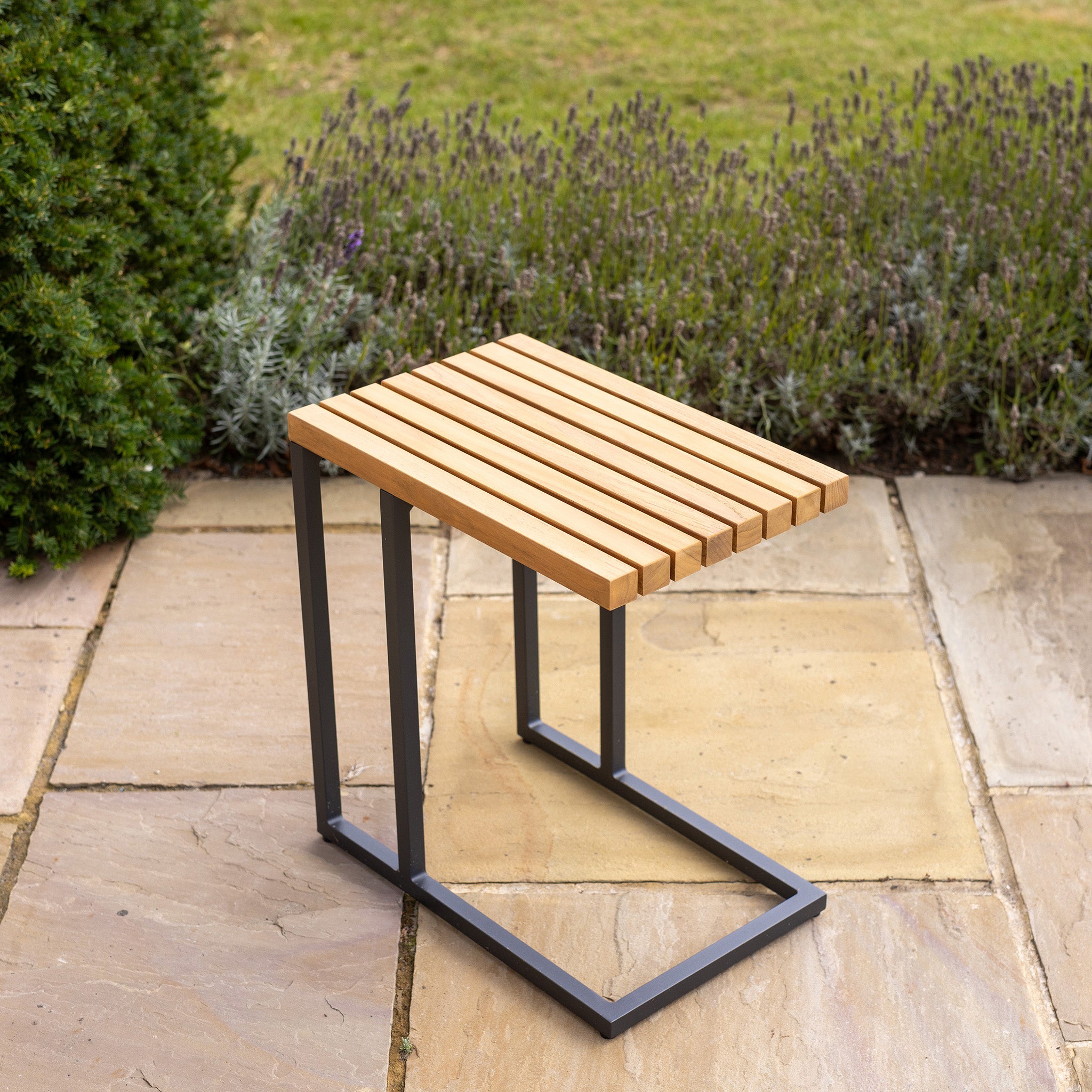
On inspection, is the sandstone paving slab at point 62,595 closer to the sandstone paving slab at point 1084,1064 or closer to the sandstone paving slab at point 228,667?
the sandstone paving slab at point 228,667

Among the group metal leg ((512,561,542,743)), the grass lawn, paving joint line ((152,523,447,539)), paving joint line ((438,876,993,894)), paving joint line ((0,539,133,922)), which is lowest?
paving joint line ((438,876,993,894))

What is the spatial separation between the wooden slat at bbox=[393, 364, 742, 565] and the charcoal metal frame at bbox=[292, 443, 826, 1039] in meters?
0.24

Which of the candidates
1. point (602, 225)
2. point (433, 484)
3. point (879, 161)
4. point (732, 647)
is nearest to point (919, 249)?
point (879, 161)

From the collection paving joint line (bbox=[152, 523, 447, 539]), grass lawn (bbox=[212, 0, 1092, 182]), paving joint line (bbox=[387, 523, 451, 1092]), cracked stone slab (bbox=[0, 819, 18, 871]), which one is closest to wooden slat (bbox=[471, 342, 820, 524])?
paving joint line (bbox=[387, 523, 451, 1092])

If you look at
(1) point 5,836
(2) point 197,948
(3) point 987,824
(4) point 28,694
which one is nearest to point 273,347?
(4) point 28,694

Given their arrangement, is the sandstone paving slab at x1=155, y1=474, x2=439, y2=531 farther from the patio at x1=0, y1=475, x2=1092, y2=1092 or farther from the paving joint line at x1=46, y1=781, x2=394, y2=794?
the paving joint line at x1=46, y1=781, x2=394, y2=794

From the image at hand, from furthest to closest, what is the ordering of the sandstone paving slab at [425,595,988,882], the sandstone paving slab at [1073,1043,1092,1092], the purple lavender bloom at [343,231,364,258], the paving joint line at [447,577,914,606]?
1. the purple lavender bloom at [343,231,364,258]
2. the paving joint line at [447,577,914,606]
3. the sandstone paving slab at [425,595,988,882]
4. the sandstone paving slab at [1073,1043,1092,1092]

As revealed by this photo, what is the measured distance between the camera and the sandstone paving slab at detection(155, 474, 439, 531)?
13.0ft

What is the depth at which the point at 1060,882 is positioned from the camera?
9.07ft

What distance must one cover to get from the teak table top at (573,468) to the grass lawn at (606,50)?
4.56 meters

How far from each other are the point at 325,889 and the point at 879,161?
3.40m

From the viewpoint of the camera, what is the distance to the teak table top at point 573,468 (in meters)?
2.07

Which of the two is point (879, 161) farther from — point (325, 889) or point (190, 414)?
point (325, 889)

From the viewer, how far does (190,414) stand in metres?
4.14
